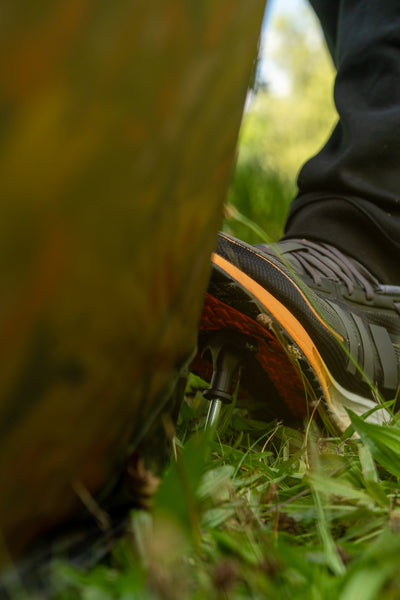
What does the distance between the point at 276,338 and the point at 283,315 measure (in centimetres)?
3

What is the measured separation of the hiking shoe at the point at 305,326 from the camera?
Result: 79 centimetres

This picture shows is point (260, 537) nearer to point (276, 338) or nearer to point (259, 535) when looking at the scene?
point (259, 535)

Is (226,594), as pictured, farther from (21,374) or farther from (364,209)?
(364,209)

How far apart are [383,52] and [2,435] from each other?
118cm

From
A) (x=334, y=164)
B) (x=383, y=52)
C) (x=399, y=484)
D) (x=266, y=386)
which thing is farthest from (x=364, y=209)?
(x=399, y=484)

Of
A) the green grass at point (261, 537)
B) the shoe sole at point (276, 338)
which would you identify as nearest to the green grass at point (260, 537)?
the green grass at point (261, 537)

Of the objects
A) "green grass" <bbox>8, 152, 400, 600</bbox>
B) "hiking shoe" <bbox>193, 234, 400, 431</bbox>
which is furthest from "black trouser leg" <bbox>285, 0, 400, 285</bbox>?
"green grass" <bbox>8, 152, 400, 600</bbox>

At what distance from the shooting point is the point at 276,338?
0.79 meters

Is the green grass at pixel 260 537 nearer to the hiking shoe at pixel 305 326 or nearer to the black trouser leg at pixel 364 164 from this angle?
the hiking shoe at pixel 305 326

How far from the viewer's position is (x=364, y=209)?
117cm

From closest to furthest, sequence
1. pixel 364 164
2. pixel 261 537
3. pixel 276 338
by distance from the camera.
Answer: pixel 261 537
pixel 276 338
pixel 364 164

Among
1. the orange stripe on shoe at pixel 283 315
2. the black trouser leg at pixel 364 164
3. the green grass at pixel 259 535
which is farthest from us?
the black trouser leg at pixel 364 164

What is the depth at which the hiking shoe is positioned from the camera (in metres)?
0.79

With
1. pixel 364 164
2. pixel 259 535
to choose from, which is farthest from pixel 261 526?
pixel 364 164
